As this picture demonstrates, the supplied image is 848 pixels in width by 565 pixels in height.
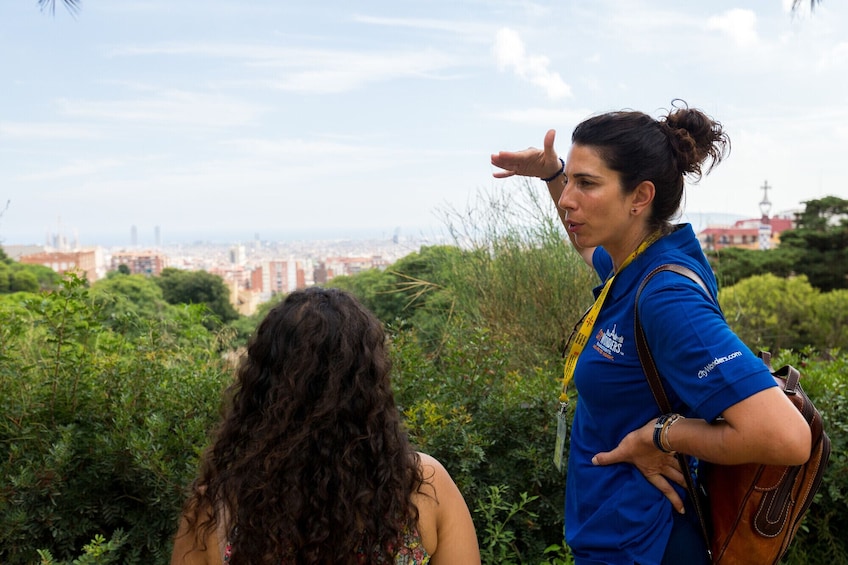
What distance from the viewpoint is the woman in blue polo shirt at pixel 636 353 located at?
147 centimetres

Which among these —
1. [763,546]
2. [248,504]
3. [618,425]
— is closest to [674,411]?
[618,425]

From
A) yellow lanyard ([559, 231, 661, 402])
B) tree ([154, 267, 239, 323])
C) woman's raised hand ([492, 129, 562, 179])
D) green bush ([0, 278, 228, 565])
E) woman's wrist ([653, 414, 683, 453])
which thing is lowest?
tree ([154, 267, 239, 323])

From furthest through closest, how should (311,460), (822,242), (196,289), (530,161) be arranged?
(196,289)
(822,242)
(530,161)
(311,460)

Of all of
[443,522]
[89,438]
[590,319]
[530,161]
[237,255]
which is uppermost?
[530,161]

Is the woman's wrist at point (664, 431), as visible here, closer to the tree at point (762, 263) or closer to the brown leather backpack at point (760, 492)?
the brown leather backpack at point (760, 492)

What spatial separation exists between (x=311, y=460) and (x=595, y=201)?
825 mm

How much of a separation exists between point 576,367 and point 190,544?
90cm

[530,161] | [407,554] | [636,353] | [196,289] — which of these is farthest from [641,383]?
[196,289]

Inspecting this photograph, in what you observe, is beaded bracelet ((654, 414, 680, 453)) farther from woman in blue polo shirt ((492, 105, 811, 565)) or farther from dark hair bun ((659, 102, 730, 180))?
dark hair bun ((659, 102, 730, 180))

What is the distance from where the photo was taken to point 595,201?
1729mm

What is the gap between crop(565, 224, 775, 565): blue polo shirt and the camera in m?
1.43

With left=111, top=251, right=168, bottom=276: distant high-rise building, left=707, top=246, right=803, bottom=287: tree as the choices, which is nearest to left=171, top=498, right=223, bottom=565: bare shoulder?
left=707, top=246, right=803, bottom=287: tree

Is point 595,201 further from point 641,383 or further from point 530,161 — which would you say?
point 530,161

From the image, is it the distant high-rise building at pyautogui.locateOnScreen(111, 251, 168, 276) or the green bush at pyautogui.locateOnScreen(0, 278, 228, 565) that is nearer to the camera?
the green bush at pyautogui.locateOnScreen(0, 278, 228, 565)
